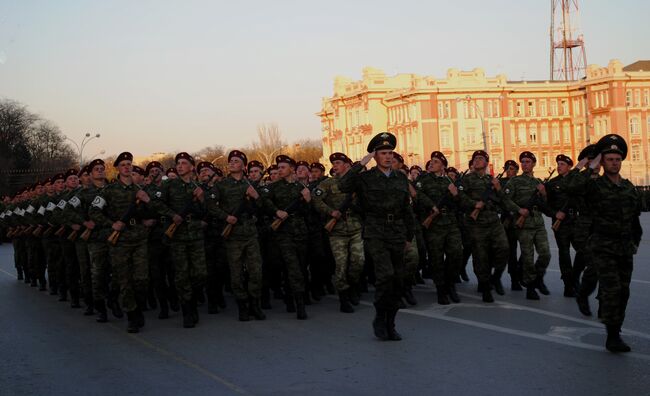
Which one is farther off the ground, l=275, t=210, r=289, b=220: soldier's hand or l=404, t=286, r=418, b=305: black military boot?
l=275, t=210, r=289, b=220: soldier's hand

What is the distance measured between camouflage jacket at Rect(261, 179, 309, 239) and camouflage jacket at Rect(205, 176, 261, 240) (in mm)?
690

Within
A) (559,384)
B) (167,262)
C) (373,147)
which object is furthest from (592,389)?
(167,262)

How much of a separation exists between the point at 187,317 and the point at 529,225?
5.19 metres

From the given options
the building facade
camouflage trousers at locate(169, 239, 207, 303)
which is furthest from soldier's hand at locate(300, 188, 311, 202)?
the building facade

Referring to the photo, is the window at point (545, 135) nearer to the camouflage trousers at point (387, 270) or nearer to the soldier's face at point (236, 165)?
the soldier's face at point (236, 165)

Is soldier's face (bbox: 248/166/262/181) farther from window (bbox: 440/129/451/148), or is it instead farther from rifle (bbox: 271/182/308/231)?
window (bbox: 440/129/451/148)

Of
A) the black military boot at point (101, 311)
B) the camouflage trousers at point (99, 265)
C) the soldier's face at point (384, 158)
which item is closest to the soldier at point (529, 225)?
the soldier's face at point (384, 158)

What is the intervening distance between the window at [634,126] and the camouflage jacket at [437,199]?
99435 millimetres

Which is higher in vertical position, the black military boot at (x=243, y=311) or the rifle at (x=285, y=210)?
the rifle at (x=285, y=210)

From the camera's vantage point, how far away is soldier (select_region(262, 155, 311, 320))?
1235 cm

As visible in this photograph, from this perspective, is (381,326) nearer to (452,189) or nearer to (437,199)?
(452,189)

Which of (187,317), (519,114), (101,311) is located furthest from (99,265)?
(519,114)

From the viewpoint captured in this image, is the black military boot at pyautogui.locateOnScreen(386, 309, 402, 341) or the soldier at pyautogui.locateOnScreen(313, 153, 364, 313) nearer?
the black military boot at pyautogui.locateOnScreen(386, 309, 402, 341)

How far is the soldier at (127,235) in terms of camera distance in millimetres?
11555
